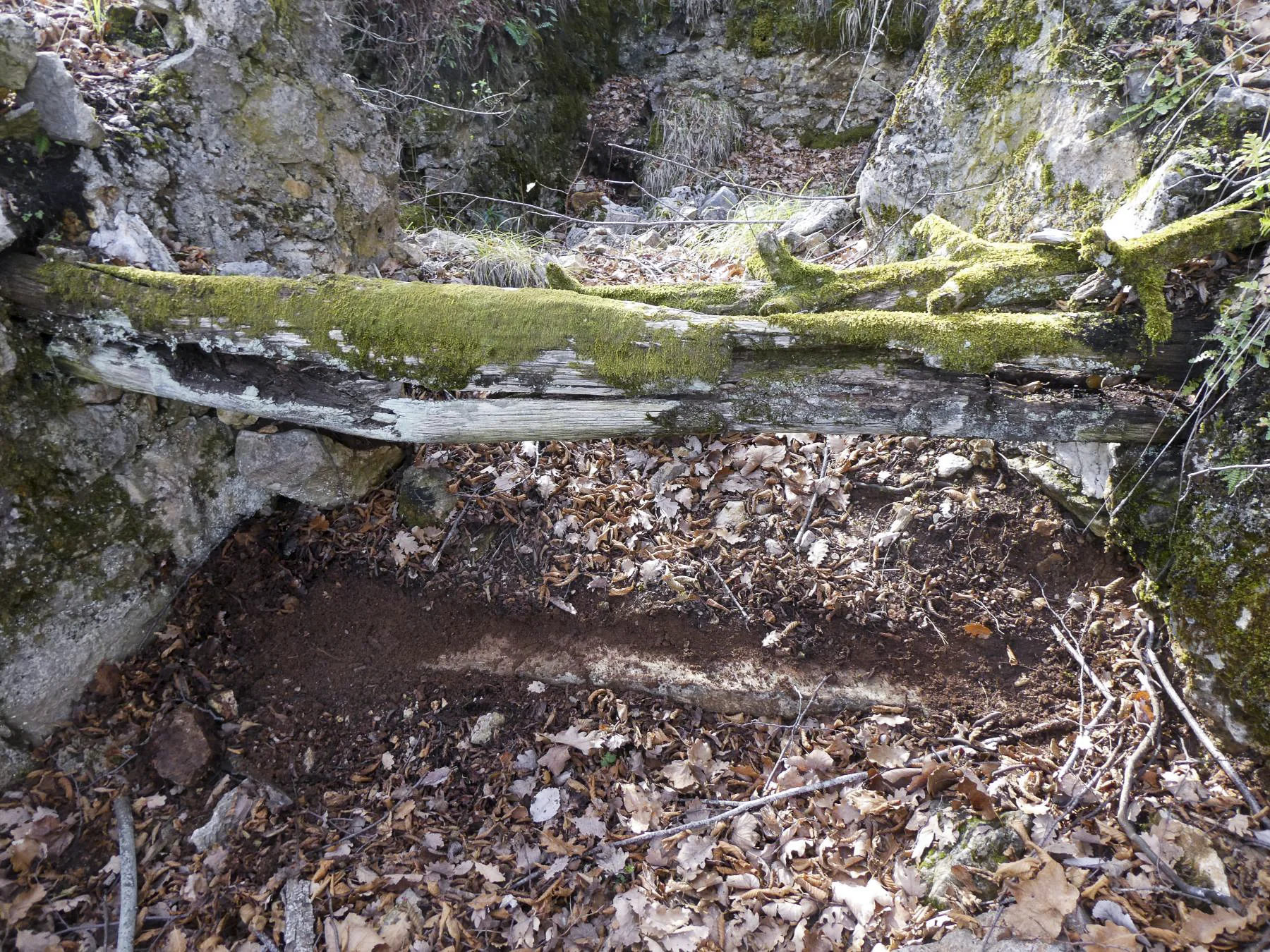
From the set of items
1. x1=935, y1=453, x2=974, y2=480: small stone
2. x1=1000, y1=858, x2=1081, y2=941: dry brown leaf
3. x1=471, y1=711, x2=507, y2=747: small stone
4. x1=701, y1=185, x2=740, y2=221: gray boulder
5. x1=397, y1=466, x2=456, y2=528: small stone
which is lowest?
x1=471, y1=711, x2=507, y2=747: small stone

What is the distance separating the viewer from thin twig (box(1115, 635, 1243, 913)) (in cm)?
249

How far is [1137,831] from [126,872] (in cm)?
474

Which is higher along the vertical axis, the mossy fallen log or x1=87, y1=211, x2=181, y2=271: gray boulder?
the mossy fallen log

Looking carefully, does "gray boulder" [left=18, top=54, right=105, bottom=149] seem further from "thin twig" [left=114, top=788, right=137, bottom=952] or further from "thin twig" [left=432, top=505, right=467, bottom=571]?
"thin twig" [left=114, top=788, right=137, bottom=952]

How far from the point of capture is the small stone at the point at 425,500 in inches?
167

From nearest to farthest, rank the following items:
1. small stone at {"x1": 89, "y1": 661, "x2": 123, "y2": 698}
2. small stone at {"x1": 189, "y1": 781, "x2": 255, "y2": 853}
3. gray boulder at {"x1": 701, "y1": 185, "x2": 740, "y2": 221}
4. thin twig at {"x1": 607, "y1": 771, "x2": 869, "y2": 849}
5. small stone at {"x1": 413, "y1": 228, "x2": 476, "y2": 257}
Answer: thin twig at {"x1": 607, "y1": 771, "x2": 869, "y2": 849} → small stone at {"x1": 189, "y1": 781, "x2": 255, "y2": 853} → small stone at {"x1": 89, "y1": 661, "x2": 123, "y2": 698} → small stone at {"x1": 413, "y1": 228, "x2": 476, "y2": 257} → gray boulder at {"x1": 701, "y1": 185, "x2": 740, "y2": 221}

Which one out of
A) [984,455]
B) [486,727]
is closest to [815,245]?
[984,455]

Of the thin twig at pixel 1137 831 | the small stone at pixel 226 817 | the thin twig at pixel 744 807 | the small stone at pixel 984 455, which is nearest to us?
the thin twig at pixel 1137 831

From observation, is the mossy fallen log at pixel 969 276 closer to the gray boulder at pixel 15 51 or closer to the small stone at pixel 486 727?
the small stone at pixel 486 727

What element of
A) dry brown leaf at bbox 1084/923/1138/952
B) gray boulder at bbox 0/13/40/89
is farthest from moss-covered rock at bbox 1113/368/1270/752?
gray boulder at bbox 0/13/40/89

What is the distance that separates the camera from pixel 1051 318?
2775 mm

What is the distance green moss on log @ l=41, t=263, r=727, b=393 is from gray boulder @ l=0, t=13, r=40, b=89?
37.1 inches

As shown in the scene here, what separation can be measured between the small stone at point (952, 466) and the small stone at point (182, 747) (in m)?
4.61

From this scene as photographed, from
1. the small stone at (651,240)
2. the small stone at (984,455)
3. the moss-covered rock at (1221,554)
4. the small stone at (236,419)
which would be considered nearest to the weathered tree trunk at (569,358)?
the moss-covered rock at (1221,554)
